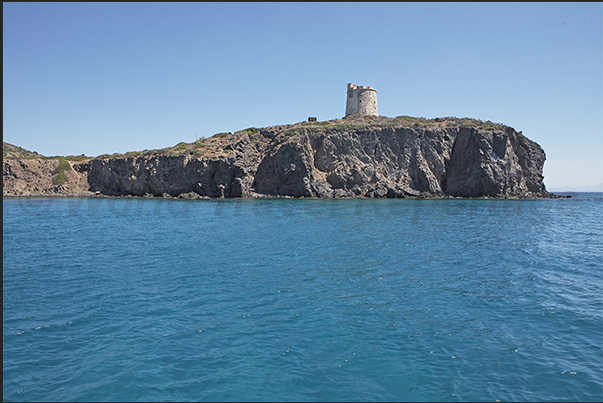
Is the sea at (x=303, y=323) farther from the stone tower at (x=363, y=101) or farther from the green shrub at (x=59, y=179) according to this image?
the green shrub at (x=59, y=179)

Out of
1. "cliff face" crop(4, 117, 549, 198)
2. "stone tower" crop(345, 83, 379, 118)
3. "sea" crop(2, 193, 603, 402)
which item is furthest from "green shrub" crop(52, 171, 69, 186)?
"sea" crop(2, 193, 603, 402)

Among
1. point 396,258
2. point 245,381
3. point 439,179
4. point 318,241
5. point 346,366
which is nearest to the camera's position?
point 245,381

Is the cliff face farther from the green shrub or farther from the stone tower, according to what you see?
the green shrub

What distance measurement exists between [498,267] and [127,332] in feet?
51.9

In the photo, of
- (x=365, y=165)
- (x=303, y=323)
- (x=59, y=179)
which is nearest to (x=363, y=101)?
(x=365, y=165)

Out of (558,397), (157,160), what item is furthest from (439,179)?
(558,397)

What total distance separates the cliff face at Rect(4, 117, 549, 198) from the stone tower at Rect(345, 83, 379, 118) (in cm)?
1522

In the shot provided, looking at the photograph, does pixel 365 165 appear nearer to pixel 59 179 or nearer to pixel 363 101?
pixel 363 101

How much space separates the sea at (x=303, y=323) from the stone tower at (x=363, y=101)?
247 ft

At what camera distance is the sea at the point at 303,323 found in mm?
8461

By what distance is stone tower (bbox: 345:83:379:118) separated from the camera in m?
94.2

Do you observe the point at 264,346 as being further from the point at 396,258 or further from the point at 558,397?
the point at 396,258

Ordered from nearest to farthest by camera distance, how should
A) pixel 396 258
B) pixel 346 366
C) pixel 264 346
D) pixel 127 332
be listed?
pixel 346 366 < pixel 264 346 < pixel 127 332 < pixel 396 258

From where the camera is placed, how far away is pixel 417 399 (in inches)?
315
